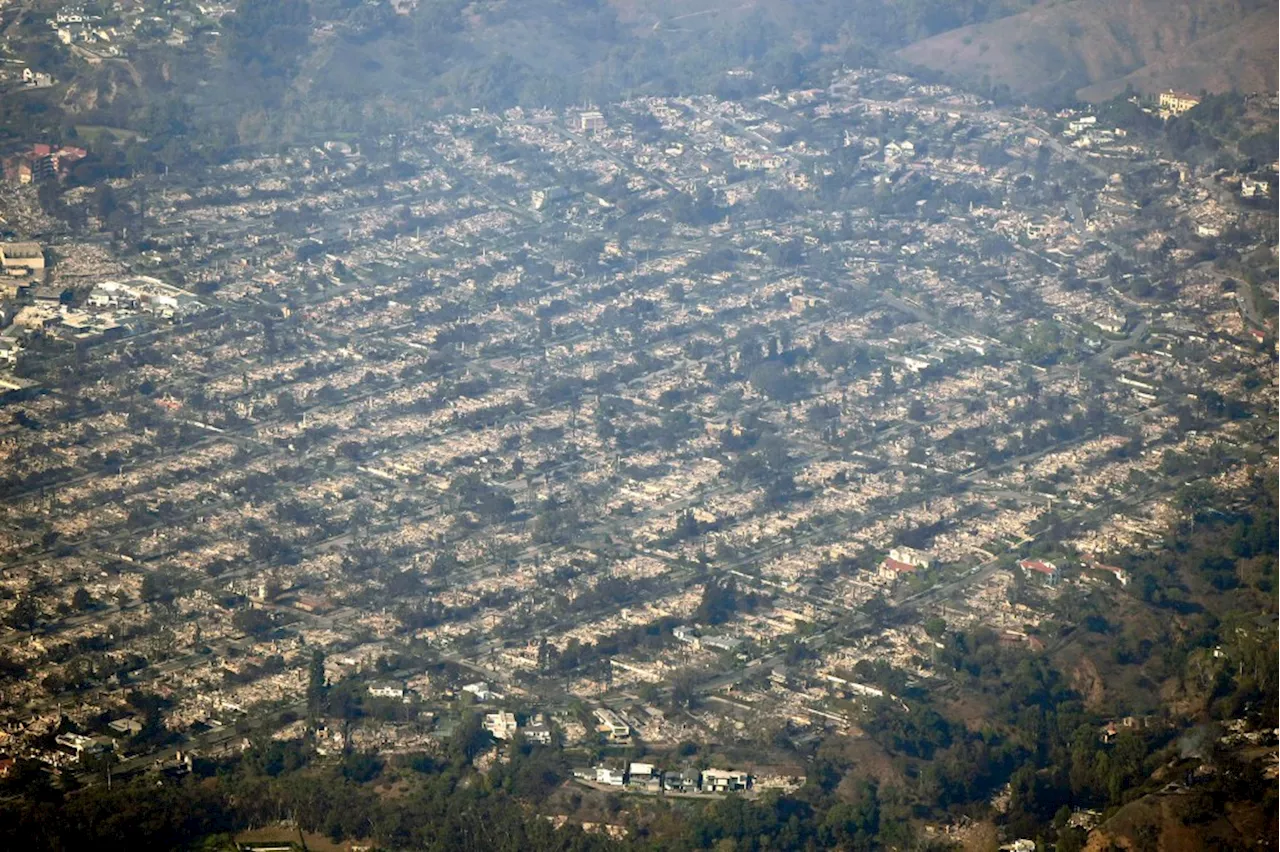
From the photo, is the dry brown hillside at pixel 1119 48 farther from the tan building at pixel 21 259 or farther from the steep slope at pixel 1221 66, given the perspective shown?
the tan building at pixel 21 259

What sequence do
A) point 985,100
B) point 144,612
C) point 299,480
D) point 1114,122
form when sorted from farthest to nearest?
point 985,100, point 1114,122, point 299,480, point 144,612

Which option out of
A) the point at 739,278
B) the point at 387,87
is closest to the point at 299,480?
the point at 739,278

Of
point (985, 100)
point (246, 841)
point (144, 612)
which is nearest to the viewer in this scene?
point (246, 841)

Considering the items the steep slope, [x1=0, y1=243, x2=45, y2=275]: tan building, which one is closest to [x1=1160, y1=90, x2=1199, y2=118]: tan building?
the steep slope

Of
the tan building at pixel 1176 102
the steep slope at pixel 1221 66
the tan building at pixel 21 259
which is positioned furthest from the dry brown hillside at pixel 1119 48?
the tan building at pixel 21 259

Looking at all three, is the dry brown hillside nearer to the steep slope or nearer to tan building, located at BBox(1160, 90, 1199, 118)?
Answer: the steep slope

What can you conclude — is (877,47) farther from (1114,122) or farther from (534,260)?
(534,260)
